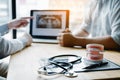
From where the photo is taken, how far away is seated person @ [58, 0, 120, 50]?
4.90ft

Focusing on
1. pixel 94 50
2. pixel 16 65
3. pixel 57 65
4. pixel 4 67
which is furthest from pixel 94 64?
pixel 4 67

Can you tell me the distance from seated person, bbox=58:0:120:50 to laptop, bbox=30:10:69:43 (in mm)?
213

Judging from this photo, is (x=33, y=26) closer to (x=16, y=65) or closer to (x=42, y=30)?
(x=42, y=30)

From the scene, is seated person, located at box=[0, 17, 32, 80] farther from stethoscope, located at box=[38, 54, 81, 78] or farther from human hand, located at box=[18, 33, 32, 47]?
stethoscope, located at box=[38, 54, 81, 78]

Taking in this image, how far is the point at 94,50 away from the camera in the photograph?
111 cm

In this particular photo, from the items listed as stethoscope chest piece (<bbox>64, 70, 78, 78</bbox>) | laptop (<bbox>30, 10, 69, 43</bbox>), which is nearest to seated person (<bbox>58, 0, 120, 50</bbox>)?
laptop (<bbox>30, 10, 69, 43</bbox>)

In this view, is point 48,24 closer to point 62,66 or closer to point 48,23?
point 48,23

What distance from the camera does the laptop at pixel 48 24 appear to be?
6.10 ft

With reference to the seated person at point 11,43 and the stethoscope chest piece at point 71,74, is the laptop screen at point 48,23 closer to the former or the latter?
the seated person at point 11,43

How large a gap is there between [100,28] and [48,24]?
447mm

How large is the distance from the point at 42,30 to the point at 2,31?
1.19 feet

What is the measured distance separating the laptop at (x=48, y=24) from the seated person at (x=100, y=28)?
0.70 ft

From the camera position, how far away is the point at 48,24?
187 cm

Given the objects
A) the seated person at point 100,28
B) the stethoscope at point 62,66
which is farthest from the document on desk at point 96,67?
the seated person at point 100,28
